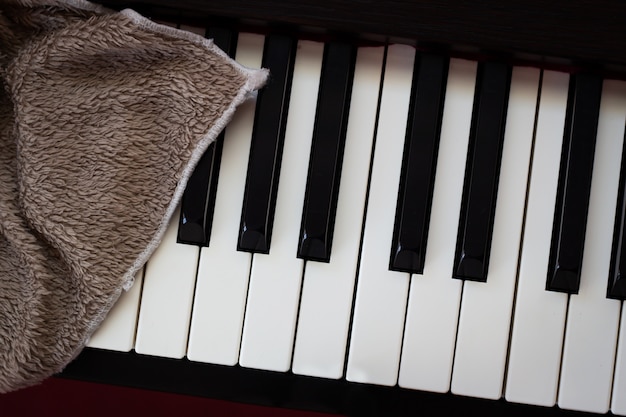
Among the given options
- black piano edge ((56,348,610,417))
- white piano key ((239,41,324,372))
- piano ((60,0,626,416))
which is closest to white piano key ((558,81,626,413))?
piano ((60,0,626,416))

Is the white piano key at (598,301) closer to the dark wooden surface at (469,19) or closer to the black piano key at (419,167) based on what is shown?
the dark wooden surface at (469,19)

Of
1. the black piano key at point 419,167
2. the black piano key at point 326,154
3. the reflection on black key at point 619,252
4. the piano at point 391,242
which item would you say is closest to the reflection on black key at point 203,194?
the piano at point 391,242

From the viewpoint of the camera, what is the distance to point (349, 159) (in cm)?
76

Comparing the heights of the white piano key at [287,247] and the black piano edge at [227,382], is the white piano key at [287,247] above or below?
above

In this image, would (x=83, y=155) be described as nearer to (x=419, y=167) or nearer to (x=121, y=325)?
(x=121, y=325)

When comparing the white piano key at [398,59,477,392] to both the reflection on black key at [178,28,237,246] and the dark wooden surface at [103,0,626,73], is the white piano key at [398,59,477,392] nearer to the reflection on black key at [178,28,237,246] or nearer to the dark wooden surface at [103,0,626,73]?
the dark wooden surface at [103,0,626,73]

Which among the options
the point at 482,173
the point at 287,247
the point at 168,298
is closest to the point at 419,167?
the point at 482,173

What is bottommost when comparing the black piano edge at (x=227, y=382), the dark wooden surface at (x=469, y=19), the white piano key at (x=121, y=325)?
the black piano edge at (x=227, y=382)

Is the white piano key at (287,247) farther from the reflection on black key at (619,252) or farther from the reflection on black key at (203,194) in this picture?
the reflection on black key at (619,252)

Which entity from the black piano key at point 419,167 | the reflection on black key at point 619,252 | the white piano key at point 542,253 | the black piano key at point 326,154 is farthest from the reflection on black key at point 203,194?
the reflection on black key at point 619,252

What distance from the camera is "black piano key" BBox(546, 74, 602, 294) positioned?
29.9 inches

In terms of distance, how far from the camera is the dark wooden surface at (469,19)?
28.4 inches

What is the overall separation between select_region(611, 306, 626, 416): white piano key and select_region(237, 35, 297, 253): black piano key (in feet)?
1.38

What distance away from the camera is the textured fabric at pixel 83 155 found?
2.40ft
